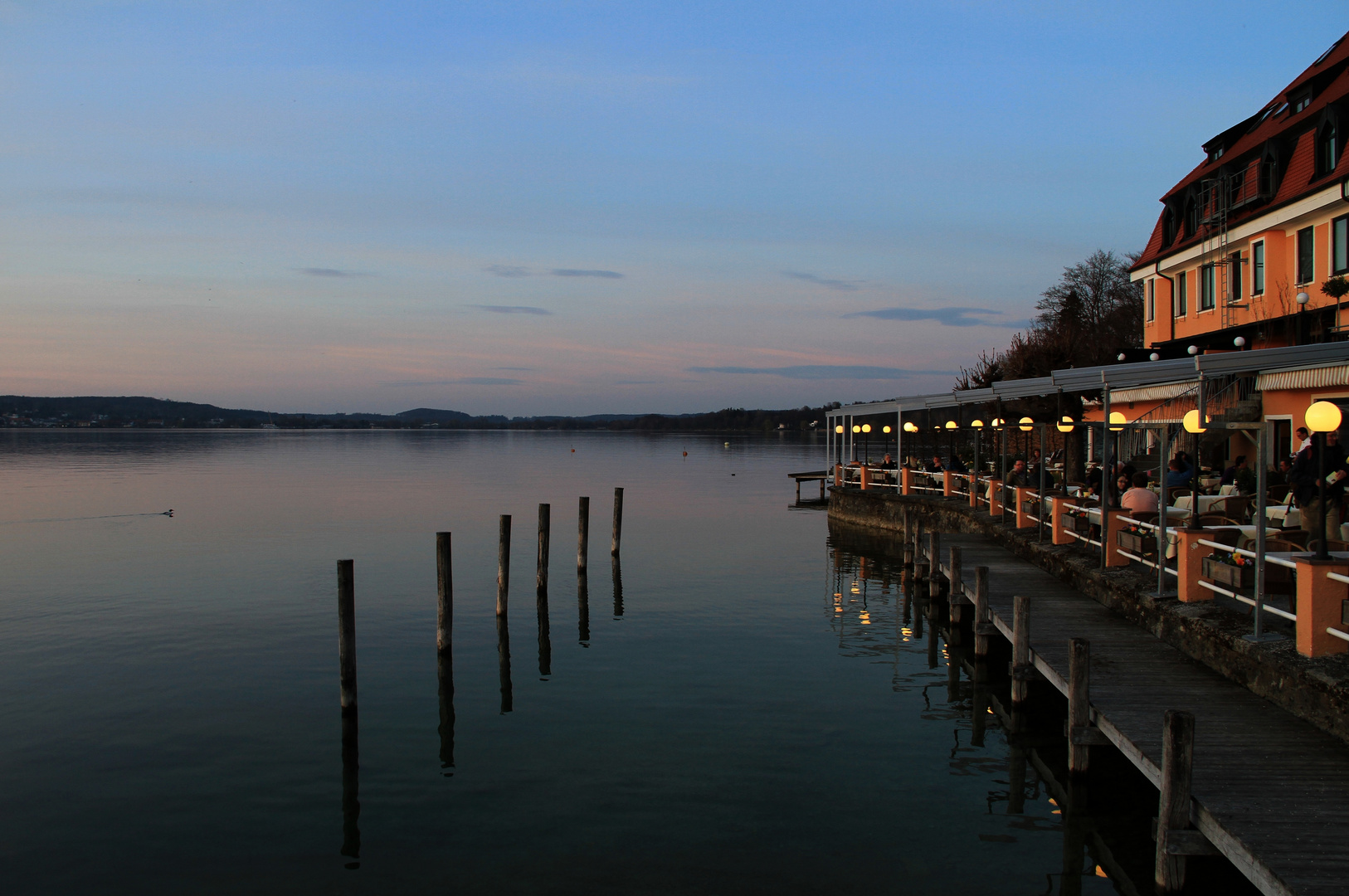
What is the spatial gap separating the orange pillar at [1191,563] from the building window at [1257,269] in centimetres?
1754

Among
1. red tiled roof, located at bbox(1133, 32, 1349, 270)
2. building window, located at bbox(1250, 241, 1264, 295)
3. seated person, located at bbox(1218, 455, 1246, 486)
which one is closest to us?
seated person, located at bbox(1218, 455, 1246, 486)

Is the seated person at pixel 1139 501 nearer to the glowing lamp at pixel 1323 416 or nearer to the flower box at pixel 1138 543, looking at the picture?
the flower box at pixel 1138 543

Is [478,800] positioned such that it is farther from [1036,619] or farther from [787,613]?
[787,613]

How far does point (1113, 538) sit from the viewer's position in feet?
48.7

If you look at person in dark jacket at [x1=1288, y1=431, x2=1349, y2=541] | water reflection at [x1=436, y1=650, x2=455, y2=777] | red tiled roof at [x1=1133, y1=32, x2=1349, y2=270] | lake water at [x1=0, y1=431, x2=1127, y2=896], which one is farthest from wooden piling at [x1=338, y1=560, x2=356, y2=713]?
red tiled roof at [x1=1133, y1=32, x2=1349, y2=270]

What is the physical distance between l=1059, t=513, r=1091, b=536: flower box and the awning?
8064mm

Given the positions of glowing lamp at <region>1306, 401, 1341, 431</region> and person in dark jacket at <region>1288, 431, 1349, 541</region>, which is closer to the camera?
glowing lamp at <region>1306, 401, 1341, 431</region>

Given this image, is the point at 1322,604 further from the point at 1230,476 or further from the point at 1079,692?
→ the point at 1230,476

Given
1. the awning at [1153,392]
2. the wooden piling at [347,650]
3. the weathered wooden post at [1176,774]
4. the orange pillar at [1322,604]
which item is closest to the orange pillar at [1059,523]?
the awning at [1153,392]

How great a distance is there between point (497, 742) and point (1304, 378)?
1724 centimetres

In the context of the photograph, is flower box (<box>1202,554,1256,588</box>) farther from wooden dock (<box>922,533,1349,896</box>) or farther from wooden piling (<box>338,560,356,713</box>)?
wooden piling (<box>338,560,356,713</box>)

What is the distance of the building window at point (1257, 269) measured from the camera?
26.0 metres

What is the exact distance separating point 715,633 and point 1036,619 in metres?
6.85

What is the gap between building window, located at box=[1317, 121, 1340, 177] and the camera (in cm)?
2248
